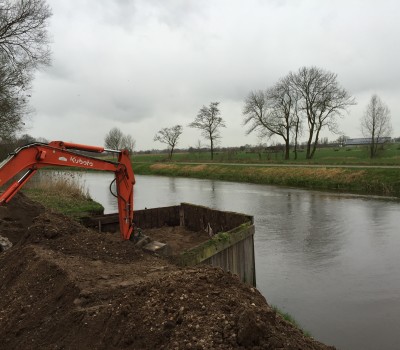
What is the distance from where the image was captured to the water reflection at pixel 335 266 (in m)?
6.85

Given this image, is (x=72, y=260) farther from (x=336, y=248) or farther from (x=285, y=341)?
(x=336, y=248)

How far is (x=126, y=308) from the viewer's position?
3.59m

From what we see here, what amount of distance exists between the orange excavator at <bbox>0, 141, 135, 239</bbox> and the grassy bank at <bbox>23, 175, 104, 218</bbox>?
11.7 ft

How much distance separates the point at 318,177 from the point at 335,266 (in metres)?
18.6

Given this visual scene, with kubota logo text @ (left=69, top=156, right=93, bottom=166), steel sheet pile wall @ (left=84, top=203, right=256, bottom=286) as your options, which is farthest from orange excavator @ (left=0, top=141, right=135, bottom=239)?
steel sheet pile wall @ (left=84, top=203, right=256, bottom=286)

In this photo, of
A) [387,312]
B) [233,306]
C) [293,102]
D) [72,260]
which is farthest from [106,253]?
[293,102]

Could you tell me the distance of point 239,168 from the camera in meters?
37.3

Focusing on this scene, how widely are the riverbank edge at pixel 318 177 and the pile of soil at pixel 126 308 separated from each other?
64.1ft

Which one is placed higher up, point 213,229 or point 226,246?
point 226,246

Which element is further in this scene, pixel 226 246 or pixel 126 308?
pixel 226 246

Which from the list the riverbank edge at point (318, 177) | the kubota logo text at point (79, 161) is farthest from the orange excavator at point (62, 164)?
the riverbank edge at point (318, 177)

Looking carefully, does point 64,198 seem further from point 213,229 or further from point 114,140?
point 114,140

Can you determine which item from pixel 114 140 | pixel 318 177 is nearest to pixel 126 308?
pixel 318 177

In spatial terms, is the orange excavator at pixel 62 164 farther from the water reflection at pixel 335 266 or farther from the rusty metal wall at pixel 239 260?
the water reflection at pixel 335 266
